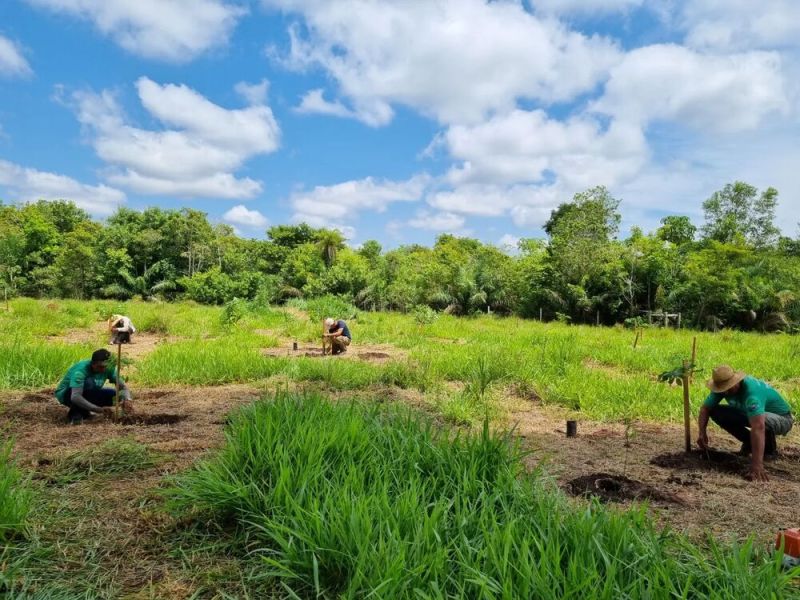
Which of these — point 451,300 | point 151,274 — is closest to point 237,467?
point 451,300

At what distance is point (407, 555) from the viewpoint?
2223 millimetres

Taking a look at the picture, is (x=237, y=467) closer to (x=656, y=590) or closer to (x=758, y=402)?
(x=656, y=590)

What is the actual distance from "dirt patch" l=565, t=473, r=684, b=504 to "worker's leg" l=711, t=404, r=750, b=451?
1383mm

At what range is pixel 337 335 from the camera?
1032 cm

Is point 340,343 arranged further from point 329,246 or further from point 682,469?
point 329,246

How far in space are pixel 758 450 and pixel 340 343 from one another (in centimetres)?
745

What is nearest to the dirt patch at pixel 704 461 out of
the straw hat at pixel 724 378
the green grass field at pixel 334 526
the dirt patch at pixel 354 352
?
the straw hat at pixel 724 378

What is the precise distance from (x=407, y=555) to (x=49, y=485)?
2.44 metres

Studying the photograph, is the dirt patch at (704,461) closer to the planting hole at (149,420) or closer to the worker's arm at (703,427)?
the worker's arm at (703,427)

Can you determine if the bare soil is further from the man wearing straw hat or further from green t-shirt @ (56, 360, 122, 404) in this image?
green t-shirt @ (56, 360, 122, 404)

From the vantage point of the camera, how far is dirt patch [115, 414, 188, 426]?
16.0 ft

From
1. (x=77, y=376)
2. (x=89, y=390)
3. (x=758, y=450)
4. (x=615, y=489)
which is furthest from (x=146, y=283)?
(x=758, y=450)

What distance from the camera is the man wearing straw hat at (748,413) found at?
159 inches

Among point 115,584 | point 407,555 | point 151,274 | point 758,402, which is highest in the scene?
point 151,274
